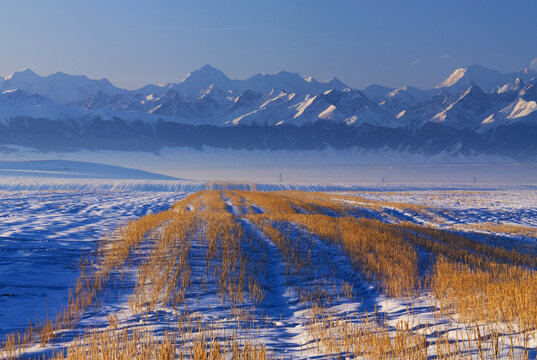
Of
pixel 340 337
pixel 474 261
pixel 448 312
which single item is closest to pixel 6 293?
pixel 340 337

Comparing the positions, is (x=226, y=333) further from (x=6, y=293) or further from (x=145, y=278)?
(x=6, y=293)

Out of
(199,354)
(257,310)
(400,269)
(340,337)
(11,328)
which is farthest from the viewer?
(400,269)

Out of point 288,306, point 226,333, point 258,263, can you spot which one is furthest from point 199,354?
point 258,263

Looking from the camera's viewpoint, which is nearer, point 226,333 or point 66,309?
point 226,333

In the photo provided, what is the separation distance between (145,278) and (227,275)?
1483 millimetres

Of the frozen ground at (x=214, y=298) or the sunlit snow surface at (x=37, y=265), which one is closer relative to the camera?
the frozen ground at (x=214, y=298)

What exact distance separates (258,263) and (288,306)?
2874 millimetres

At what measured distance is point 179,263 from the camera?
936cm

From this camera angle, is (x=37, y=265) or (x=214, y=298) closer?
(x=214, y=298)

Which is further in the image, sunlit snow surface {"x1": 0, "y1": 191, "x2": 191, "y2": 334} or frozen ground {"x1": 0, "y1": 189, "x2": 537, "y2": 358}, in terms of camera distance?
sunlit snow surface {"x1": 0, "y1": 191, "x2": 191, "y2": 334}

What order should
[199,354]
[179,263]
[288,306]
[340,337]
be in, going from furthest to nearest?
[179,263], [288,306], [340,337], [199,354]

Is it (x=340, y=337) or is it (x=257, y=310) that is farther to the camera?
(x=257, y=310)

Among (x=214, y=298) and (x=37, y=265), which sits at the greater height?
(x=37, y=265)

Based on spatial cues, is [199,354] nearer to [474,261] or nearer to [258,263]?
[258,263]
